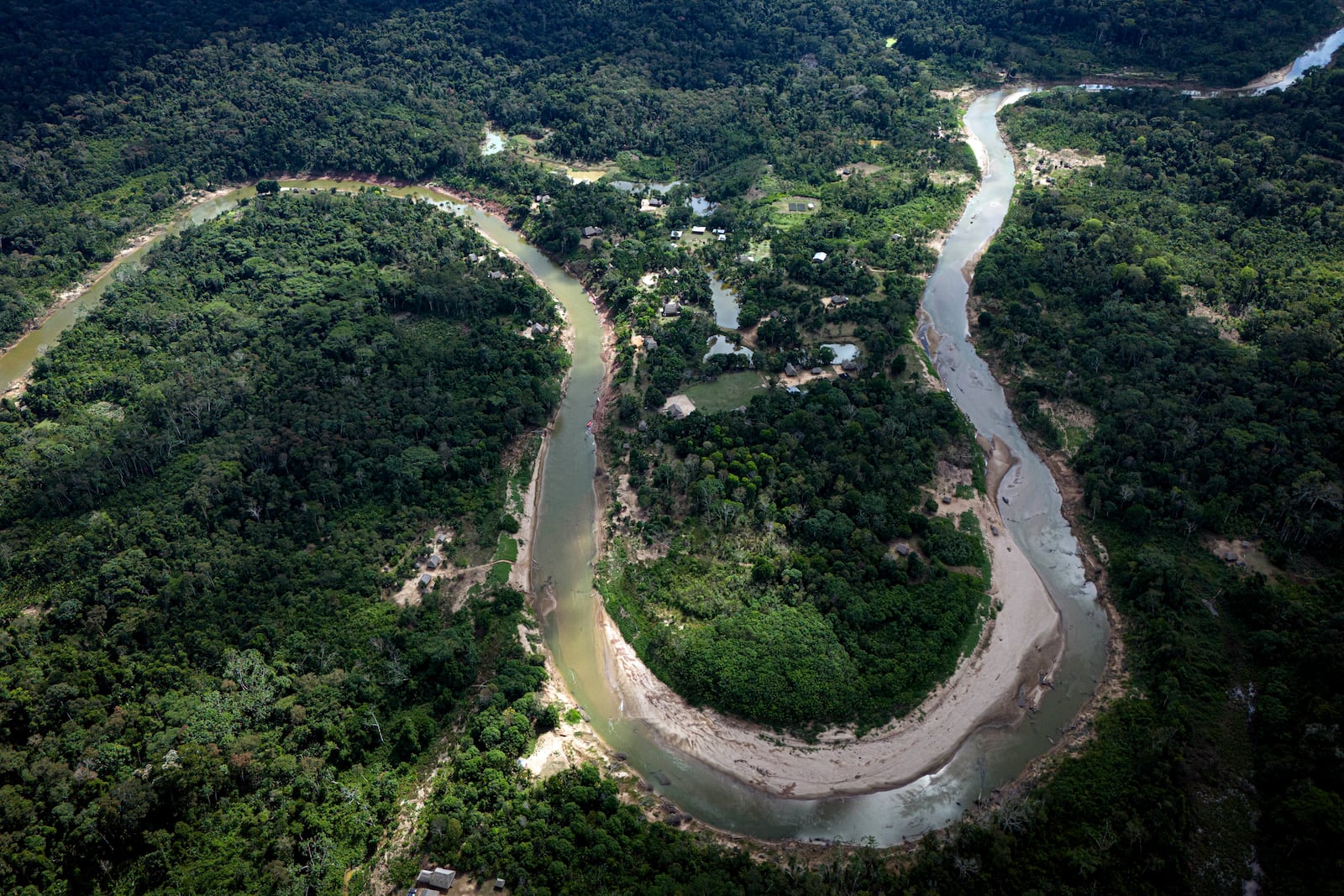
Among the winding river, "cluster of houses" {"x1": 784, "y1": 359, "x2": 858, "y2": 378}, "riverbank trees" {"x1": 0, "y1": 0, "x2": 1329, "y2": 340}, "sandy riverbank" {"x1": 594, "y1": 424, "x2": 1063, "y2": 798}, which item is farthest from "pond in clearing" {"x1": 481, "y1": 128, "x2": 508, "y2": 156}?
"sandy riverbank" {"x1": 594, "y1": 424, "x2": 1063, "y2": 798}

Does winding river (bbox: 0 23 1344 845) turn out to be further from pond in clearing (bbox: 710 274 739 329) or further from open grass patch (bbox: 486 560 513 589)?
pond in clearing (bbox: 710 274 739 329)

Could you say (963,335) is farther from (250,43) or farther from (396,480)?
(250,43)

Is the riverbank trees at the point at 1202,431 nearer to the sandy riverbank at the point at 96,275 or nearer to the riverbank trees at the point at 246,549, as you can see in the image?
the riverbank trees at the point at 246,549

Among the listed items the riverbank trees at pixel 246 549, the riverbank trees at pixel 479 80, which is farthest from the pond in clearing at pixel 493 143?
the riverbank trees at pixel 246 549

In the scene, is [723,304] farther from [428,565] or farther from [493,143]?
[493,143]

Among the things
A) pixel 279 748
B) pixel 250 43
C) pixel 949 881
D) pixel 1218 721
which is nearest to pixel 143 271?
pixel 250 43
